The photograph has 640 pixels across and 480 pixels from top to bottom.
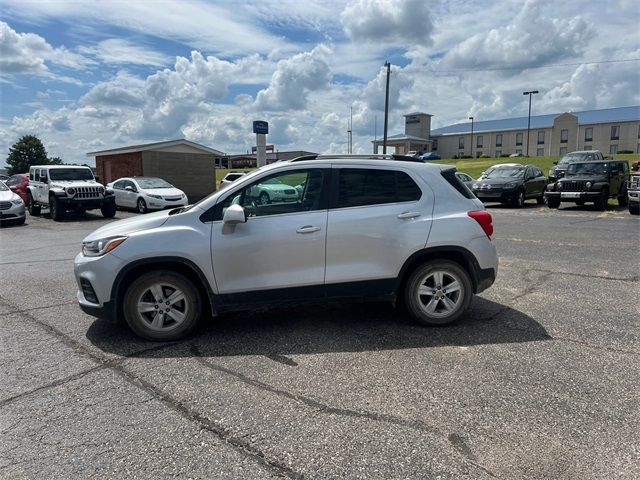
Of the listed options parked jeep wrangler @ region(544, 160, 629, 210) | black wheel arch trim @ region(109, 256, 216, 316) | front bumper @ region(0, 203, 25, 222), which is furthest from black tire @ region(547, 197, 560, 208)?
front bumper @ region(0, 203, 25, 222)

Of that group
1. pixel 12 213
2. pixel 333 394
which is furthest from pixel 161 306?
pixel 12 213

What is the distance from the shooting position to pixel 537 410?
3.23m

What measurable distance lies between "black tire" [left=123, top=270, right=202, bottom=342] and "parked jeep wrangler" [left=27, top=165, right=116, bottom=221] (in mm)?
14245

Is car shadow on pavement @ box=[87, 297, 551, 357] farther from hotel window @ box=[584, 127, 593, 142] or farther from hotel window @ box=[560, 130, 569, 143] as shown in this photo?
hotel window @ box=[584, 127, 593, 142]

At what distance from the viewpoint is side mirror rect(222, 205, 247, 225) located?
4.27 metres

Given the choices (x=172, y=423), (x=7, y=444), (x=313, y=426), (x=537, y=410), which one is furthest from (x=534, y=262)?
(x=7, y=444)

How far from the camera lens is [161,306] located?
451 cm

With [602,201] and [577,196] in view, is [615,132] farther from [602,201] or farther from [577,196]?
[577,196]

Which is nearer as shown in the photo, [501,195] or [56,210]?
[56,210]

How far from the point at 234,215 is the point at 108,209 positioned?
50.2 feet

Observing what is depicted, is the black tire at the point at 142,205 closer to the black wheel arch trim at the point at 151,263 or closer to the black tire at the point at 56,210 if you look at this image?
the black tire at the point at 56,210

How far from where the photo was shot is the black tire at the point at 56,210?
1669 cm

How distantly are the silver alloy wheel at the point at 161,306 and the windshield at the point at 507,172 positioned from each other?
18323 millimetres

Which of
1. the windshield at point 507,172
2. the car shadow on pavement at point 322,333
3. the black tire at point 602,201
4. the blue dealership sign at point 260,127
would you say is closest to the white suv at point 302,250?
the car shadow on pavement at point 322,333
